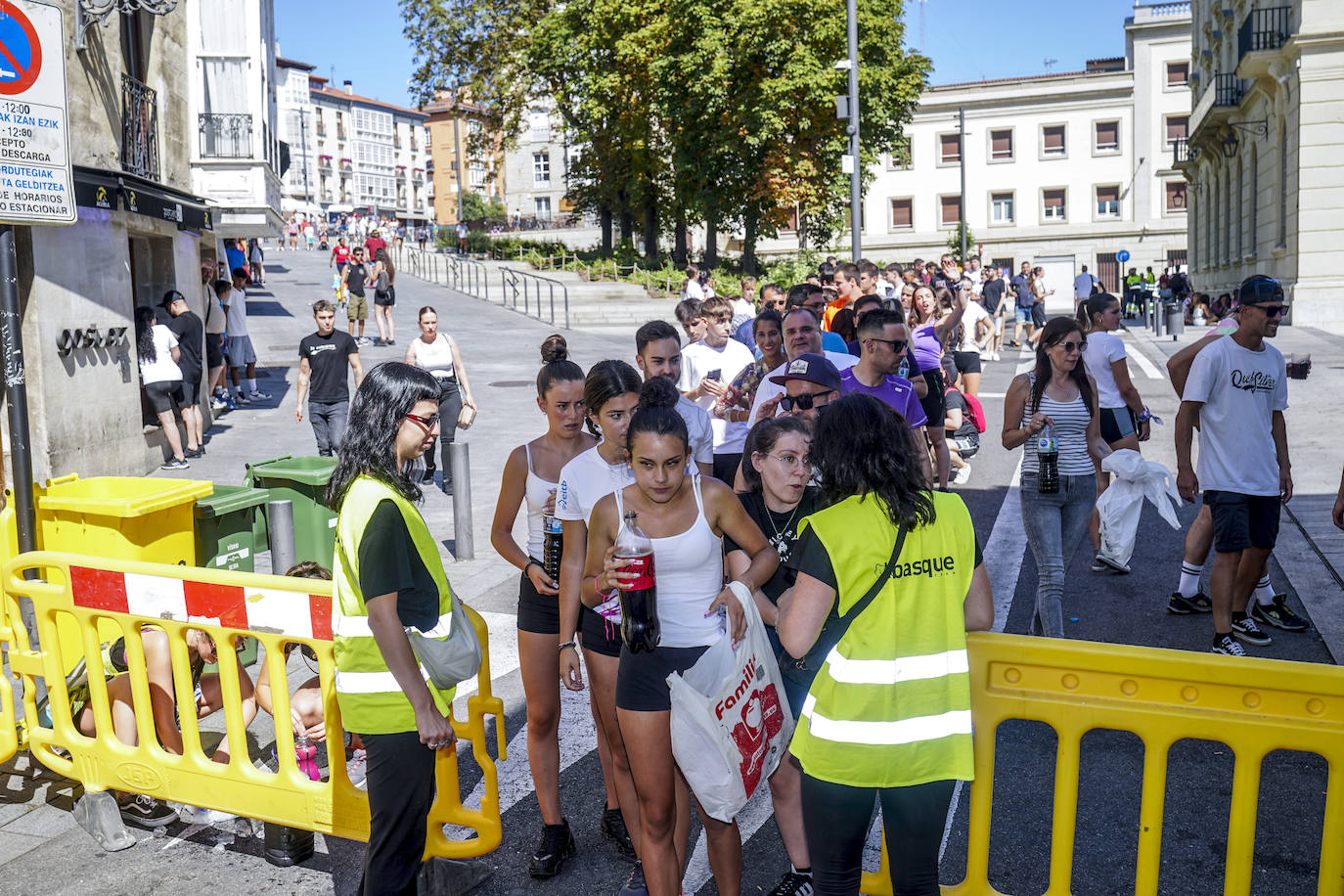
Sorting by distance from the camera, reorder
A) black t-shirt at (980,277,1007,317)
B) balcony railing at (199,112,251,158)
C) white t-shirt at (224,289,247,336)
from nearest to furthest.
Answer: white t-shirt at (224,289,247,336)
balcony railing at (199,112,251,158)
black t-shirt at (980,277,1007,317)

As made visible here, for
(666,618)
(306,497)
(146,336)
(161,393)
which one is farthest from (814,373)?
(146,336)

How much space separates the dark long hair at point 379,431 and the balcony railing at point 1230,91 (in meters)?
36.2

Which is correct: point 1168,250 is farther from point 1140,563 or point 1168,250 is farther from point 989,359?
point 1140,563

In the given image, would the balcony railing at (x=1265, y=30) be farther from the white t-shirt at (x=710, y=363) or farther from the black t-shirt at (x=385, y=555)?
the black t-shirt at (x=385, y=555)

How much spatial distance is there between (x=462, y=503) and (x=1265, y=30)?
27.9m

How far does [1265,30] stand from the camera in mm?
29109

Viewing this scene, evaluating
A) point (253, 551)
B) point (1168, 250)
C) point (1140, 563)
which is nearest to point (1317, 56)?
point (1140, 563)

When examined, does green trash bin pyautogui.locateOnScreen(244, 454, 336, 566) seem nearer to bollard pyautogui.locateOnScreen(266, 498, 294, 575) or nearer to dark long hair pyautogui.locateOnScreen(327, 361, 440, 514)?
bollard pyautogui.locateOnScreen(266, 498, 294, 575)

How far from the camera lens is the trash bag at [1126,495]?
21.1ft

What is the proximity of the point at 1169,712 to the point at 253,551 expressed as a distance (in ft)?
17.7

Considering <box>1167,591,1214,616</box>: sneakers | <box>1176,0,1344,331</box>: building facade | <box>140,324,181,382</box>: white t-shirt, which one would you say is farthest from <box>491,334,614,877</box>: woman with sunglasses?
<box>1176,0,1344,331</box>: building facade

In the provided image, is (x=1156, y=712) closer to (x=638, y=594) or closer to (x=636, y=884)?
(x=638, y=594)

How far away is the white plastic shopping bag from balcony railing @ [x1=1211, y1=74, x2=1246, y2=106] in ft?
118

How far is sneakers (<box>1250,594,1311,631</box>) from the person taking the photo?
676 centimetres
